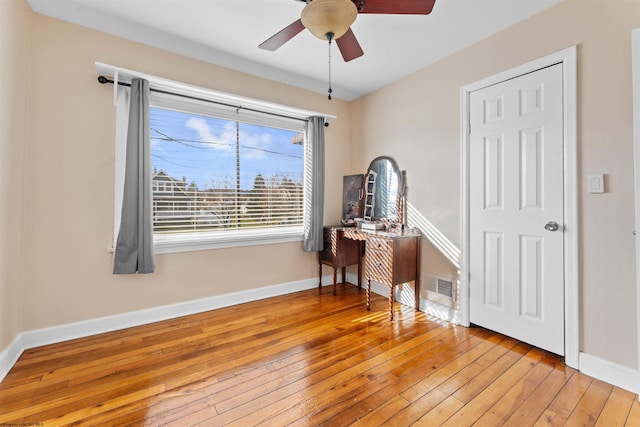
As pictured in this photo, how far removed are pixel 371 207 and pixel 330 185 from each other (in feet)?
2.14

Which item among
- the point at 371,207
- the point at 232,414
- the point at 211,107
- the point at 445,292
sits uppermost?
the point at 211,107

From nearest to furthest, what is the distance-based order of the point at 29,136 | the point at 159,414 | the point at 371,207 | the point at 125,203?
the point at 159,414
the point at 29,136
the point at 125,203
the point at 371,207

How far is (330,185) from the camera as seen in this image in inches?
150

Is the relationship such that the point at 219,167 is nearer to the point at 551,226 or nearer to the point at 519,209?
the point at 519,209

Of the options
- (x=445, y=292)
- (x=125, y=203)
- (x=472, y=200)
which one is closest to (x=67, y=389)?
(x=125, y=203)

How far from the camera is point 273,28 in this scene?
7.81 ft

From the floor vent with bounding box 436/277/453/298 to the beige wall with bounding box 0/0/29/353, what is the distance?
11.1ft

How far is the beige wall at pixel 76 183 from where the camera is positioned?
214 cm

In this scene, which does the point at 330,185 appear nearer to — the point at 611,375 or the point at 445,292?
the point at 445,292

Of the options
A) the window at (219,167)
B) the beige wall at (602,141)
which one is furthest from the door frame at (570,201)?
the window at (219,167)

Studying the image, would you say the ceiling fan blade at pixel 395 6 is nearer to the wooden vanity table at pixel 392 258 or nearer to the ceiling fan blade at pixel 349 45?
the ceiling fan blade at pixel 349 45

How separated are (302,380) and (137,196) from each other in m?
1.97

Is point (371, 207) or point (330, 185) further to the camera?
point (330, 185)

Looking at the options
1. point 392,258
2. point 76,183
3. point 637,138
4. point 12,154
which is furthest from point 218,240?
point 637,138
